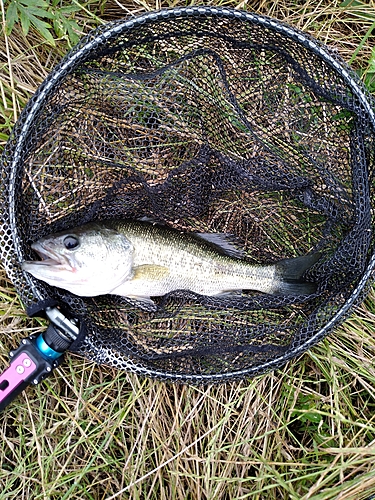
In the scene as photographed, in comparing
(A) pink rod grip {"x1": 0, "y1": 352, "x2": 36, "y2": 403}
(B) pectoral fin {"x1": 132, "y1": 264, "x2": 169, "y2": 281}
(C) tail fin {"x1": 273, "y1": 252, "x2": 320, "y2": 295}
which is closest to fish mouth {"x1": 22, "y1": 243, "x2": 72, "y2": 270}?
(B) pectoral fin {"x1": 132, "y1": 264, "x2": 169, "y2": 281}

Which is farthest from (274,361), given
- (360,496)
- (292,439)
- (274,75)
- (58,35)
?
(58,35)

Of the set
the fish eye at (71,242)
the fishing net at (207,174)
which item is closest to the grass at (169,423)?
the fishing net at (207,174)

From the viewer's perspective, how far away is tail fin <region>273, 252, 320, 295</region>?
2.62 metres

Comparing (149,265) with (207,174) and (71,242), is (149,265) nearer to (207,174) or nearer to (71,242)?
(71,242)

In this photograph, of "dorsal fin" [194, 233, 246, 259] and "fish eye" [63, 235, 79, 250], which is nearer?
"fish eye" [63, 235, 79, 250]

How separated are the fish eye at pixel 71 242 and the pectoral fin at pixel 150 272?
35 cm

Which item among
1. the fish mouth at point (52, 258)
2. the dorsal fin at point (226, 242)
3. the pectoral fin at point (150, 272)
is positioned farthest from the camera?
the dorsal fin at point (226, 242)

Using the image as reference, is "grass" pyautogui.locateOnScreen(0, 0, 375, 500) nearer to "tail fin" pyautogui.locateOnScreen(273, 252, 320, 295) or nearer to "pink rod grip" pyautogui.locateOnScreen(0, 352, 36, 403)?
"pink rod grip" pyautogui.locateOnScreen(0, 352, 36, 403)

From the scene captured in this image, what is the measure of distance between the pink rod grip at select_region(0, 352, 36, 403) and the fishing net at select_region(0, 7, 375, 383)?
0.25m

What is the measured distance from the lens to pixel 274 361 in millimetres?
2496

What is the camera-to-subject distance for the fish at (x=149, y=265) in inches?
93.2

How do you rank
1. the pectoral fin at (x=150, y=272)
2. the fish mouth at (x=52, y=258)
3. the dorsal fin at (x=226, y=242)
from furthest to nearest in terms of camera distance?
the dorsal fin at (x=226, y=242) < the pectoral fin at (x=150, y=272) < the fish mouth at (x=52, y=258)

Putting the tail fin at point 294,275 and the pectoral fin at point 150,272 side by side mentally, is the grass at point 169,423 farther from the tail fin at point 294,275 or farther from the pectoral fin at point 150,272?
the pectoral fin at point 150,272

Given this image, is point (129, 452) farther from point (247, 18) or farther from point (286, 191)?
point (247, 18)
